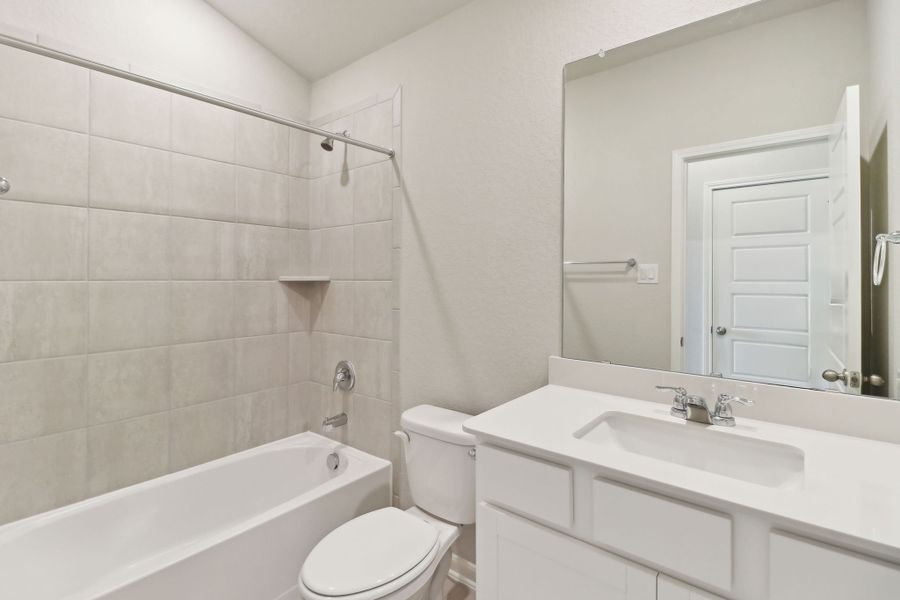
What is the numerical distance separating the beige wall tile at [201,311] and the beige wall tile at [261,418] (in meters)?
0.37

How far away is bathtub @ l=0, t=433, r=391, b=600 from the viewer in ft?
4.36

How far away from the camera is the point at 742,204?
115 centimetres

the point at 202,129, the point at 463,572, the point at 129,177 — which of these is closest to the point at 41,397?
the point at 129,177

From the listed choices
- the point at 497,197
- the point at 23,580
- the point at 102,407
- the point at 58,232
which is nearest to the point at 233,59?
the point at 58,232

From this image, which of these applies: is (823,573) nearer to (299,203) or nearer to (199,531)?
(199,531)

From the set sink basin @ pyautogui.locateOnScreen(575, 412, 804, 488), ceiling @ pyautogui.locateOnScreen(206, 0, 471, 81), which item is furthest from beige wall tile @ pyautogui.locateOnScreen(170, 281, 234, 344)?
sink basin @ pyautogui.locateOnScreen(575, 412, 804, 488)

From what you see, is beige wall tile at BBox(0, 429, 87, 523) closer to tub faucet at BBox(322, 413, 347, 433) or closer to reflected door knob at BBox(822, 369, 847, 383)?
tub faucet at BBox(322, 413, 347, 433)

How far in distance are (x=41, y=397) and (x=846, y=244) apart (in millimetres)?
2577

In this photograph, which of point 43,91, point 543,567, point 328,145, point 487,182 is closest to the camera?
point 543,567

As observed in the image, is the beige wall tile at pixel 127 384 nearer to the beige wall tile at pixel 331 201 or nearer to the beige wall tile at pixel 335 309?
the beige wall tile at pixel 335 309

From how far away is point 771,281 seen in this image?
1112 mm

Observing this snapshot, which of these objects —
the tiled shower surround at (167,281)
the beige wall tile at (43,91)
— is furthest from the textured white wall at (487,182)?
the beige wall tile at (43,91)

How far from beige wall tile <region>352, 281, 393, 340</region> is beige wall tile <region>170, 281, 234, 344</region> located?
61cm

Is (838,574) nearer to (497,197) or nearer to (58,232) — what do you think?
(497,197)
